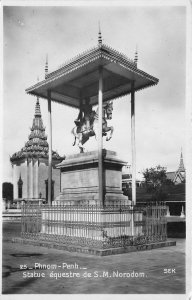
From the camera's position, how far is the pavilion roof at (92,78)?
1182 cm

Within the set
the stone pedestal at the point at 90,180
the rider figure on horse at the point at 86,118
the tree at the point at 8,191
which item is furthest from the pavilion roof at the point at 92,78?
the tree at the point at 8,191

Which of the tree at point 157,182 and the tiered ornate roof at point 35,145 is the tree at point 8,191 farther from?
the tree at point 157,182

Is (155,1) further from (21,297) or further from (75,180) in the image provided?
(21,297)

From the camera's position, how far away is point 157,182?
1596 inches

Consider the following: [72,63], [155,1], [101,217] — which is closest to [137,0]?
[155,1]

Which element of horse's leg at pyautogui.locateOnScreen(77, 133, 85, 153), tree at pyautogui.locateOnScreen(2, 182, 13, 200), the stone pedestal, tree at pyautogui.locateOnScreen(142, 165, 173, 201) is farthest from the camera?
tree at pyautogui.locateOnScreen(2, 182, 13, 200)

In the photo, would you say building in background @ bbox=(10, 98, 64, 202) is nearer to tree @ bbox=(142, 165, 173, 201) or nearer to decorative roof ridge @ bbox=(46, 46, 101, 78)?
tree @ bbox=(142, 165, 173, 201)

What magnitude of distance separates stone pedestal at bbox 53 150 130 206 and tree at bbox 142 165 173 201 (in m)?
24.0

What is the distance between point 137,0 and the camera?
1038cm

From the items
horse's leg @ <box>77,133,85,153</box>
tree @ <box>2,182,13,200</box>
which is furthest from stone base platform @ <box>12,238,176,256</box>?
tree @ <box>2,182,13,200</box>

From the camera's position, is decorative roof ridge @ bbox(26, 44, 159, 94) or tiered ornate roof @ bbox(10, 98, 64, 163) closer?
decorative roof ridge @ bbox(26, 44, 159, 94)

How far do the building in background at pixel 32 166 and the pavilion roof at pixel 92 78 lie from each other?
31.7 meters

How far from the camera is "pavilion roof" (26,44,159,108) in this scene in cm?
1182

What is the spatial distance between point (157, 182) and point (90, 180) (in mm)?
28401
